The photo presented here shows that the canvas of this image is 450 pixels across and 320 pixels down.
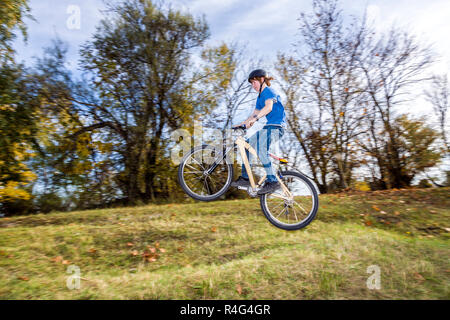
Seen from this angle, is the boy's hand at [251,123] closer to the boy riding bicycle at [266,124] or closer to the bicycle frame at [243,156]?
the boy riding bicycle at [266,124]

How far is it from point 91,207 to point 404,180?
1380 centimetres

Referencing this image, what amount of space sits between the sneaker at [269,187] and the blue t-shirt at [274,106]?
3.19ft

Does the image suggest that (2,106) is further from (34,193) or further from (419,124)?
(419,124)

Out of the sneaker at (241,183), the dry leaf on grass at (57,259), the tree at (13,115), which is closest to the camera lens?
the sneaker at (241,183)

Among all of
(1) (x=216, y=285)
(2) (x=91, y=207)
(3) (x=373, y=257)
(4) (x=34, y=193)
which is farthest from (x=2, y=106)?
(3) (x=373, y=257)

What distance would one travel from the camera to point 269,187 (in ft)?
14.8

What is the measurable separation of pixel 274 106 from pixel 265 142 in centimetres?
58

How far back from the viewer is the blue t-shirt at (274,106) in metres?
4.11

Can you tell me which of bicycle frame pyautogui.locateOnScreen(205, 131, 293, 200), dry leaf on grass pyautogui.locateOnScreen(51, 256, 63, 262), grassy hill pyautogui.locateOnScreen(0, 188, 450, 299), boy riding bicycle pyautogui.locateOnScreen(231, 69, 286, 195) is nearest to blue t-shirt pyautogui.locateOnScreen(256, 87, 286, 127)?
boy riding bicycle pyautogui.locateOnScreen(231, 69, 286, 195)

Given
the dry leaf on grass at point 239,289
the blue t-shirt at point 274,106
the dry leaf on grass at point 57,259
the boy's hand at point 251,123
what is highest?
the blue t-shirt at point 274,106

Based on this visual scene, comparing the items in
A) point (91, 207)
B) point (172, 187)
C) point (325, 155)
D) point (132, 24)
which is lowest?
point (91, 207)

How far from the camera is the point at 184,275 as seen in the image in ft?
15.4

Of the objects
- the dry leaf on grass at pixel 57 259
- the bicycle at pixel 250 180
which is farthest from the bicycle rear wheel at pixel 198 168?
the dry leaf on grass at pixel 57 259

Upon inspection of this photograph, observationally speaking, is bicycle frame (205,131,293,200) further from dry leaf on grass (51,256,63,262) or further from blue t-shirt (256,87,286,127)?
dry leaf on grass (51,256,63,262)
